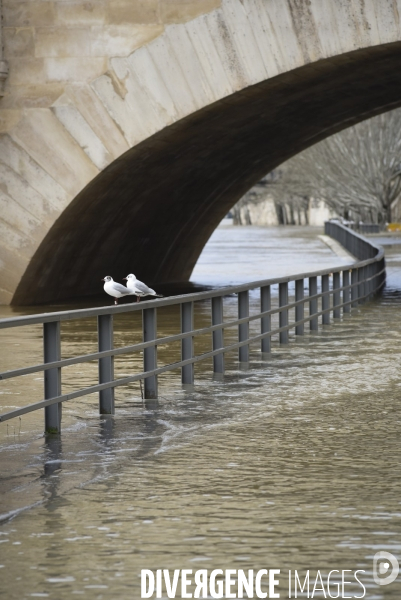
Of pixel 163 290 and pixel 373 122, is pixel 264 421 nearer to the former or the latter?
pixel 163 290

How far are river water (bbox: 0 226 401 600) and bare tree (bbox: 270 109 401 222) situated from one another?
60.8 meters

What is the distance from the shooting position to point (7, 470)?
879cm

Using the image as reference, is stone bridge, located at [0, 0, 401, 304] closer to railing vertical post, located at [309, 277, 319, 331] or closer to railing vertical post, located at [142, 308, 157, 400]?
railing vertical post, located at [309, 277, 319, 331]

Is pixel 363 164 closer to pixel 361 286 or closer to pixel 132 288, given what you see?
pixel 361 286

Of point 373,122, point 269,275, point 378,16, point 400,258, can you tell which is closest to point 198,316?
point 378,16

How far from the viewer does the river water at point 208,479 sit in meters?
6.28

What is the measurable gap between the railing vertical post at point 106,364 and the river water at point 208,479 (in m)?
0.18

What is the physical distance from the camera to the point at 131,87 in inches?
863

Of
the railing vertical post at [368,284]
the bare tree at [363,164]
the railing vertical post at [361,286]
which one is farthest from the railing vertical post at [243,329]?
the bare tree at [363,164]

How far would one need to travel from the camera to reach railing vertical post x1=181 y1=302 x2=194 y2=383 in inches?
521

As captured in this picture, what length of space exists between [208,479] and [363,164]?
230 feet

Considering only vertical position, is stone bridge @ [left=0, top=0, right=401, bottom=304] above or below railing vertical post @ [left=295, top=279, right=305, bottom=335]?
above

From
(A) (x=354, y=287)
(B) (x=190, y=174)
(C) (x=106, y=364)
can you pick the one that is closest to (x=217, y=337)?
(C) (x=106, y=364)

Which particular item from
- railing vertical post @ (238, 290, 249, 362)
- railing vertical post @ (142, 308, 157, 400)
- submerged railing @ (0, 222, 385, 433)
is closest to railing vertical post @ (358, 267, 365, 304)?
submerged railing @ (0, 222, 385, 433)
